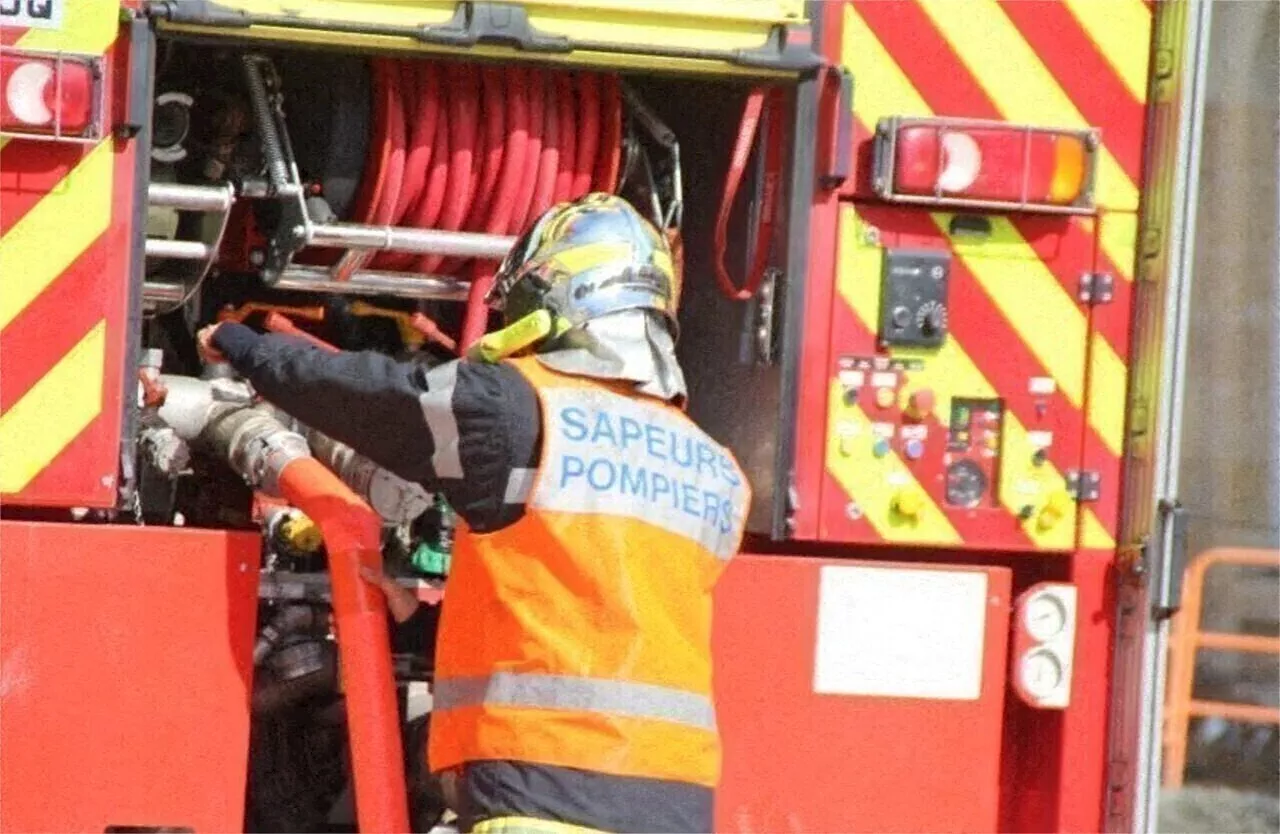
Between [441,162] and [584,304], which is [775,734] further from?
[441,162]

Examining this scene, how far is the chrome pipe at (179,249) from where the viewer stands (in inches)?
184

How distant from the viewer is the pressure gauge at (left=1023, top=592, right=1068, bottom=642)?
4715 millimetres

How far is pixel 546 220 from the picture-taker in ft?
14.4

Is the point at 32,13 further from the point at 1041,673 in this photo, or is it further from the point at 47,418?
the point at 1041,673

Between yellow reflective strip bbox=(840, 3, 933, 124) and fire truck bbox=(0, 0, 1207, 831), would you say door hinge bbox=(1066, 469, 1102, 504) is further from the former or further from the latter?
yellow reflective strip bbox=(840, 3, 933, 124)

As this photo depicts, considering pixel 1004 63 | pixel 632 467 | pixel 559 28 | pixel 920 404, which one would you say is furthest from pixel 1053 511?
pixel 559 28

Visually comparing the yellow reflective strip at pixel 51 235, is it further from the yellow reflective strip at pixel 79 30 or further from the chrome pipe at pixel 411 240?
the chrome pipe at pixel 411 240

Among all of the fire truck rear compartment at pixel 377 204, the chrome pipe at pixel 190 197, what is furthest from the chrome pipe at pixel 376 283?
the chrome pipe at pixel 190 197

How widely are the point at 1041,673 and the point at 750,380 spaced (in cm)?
70

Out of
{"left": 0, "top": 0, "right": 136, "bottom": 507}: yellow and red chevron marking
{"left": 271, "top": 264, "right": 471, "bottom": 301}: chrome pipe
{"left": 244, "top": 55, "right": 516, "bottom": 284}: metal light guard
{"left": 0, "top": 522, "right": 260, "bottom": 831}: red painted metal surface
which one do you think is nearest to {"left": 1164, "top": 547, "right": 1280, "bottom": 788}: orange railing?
{"left": 271, "top": 264, "right": 471, "bottom": 301}: chrome pipe

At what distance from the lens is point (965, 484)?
185 inches

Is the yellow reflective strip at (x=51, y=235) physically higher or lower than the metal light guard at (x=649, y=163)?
lower

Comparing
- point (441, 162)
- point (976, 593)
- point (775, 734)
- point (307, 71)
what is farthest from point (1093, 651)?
point (307, 71)

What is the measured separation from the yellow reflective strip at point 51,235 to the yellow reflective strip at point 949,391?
1.22 meters
